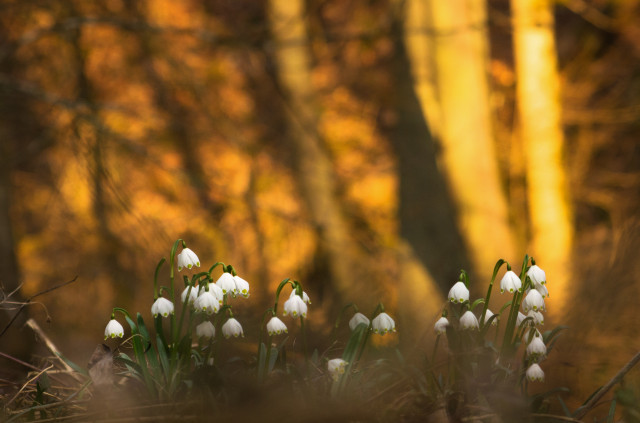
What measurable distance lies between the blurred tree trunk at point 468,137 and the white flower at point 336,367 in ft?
18.9

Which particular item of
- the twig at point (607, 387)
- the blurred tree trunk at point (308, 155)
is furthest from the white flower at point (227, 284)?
the blurred tree trunk at point (308, 155)

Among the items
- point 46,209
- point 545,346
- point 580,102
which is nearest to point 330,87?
point 580,102

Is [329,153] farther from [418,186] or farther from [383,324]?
[383,324]

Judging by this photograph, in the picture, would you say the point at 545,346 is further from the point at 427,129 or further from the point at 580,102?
the point at 580,102

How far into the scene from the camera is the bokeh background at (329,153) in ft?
10.0

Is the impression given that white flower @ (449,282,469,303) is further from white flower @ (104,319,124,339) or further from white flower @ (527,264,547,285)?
white flower @ (104,319,124,339)

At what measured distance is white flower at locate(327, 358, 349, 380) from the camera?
136 centimetres

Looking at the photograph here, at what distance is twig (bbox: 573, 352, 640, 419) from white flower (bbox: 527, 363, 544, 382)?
0.08 meters

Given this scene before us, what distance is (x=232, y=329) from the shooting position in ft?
4.71

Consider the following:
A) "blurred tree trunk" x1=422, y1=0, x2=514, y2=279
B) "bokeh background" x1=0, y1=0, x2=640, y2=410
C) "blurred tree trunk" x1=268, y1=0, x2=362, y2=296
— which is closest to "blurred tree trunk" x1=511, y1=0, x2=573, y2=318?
"bokeh background" x1=0, y1=0, x2=640, y2=410

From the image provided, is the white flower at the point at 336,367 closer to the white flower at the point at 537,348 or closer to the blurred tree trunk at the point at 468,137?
the white flower at the point at 537,348

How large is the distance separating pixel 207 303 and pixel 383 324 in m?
0.37

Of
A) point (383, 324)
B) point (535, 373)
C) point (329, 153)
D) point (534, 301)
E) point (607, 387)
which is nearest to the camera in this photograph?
point (607, 387)

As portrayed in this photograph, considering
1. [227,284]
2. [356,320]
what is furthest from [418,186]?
[227,284]
